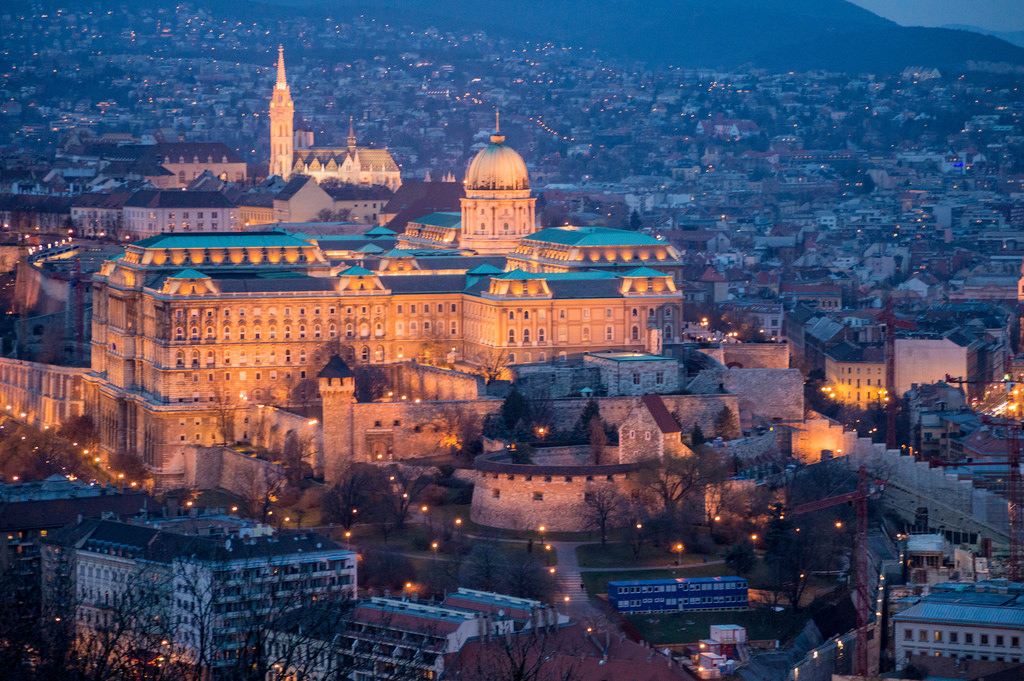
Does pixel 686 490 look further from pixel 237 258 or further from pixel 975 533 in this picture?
pixel 237 258

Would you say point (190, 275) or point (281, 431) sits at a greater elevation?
point (190, 275)

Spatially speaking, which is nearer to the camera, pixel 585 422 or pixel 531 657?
pixel 531 657

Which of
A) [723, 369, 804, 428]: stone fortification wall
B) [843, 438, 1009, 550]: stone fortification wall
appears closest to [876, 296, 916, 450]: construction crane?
[723, 369, 804, 428]: stone fortification wall

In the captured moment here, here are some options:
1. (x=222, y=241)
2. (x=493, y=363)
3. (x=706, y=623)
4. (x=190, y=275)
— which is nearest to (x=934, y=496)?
(x=706, y=623)

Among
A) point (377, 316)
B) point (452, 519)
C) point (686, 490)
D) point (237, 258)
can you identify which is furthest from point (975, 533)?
point (237, 258)

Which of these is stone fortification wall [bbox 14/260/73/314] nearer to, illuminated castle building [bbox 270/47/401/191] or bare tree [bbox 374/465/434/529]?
bare tree [bbox 374/465/434/529]

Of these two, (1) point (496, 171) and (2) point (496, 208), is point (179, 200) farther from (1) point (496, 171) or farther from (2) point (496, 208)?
(2) point (496, 208)
